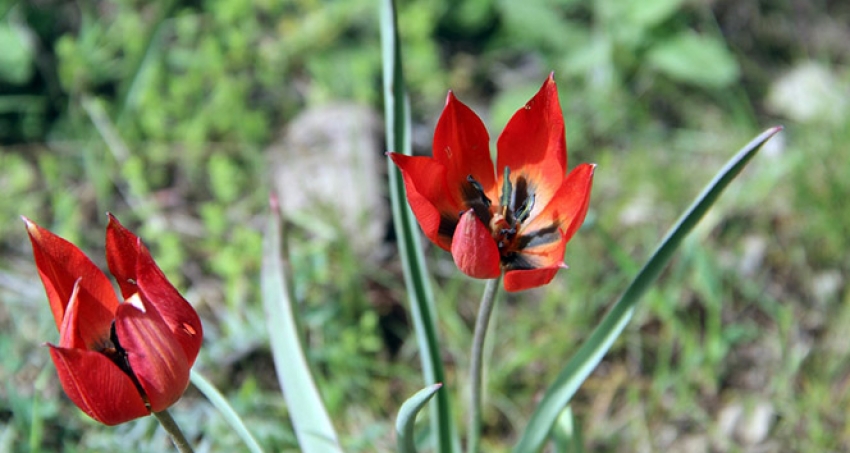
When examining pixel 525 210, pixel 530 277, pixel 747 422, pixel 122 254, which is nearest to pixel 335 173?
pixel 747 422

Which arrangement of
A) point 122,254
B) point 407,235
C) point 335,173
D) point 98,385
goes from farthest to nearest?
point 335,173
point 407,235
point 122,254
point 98,385

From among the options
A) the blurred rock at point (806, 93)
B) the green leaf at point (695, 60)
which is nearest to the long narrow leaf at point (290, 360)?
the green leaf at point (695, 60)

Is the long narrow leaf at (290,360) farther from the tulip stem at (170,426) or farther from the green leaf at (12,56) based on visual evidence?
the green leaf at (12,56)

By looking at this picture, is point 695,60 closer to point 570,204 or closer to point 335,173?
Answer: point 335,173

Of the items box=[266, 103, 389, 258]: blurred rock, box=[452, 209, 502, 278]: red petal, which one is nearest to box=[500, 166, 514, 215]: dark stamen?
box=[452, 209, 502, 278]: red petal

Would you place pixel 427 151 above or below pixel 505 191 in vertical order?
below

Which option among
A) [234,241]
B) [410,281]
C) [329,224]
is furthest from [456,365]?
[410,281]
